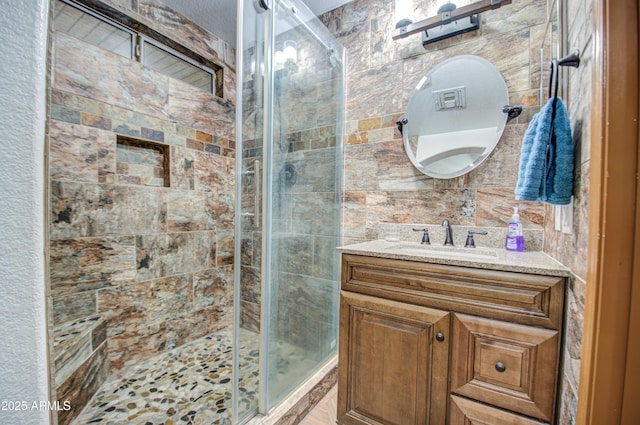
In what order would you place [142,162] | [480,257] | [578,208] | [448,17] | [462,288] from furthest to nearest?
1. [142,162]
2. [448,17]
3. [480,257]
4. [462,288]
5. [578,208]

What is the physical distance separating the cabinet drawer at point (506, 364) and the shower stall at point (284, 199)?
866 millimetres

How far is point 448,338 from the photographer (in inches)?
42.4

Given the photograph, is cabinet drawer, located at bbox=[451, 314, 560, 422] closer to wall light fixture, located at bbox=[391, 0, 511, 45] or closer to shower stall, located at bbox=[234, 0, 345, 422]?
shower stall, located at bbox=[234, 0, 345, 422]

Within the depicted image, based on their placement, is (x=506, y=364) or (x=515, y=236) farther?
(x=515, y=236)

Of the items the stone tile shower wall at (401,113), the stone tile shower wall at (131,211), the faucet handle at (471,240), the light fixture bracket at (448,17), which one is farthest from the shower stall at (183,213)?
the faucet handle at (471,240)

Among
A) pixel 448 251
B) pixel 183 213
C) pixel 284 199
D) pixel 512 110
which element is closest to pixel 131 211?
pixel 183 213

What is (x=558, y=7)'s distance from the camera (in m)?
1.16

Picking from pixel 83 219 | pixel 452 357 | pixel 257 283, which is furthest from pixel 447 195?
pixel 83 219

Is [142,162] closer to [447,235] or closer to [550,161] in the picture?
[447,235]

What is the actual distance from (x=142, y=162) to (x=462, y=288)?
2173 mm

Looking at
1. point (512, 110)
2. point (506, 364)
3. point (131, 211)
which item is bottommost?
point (506, 364)

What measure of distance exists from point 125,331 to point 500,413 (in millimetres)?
2190

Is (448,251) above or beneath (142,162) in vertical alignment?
beneath

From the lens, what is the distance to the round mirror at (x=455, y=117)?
1499mm
